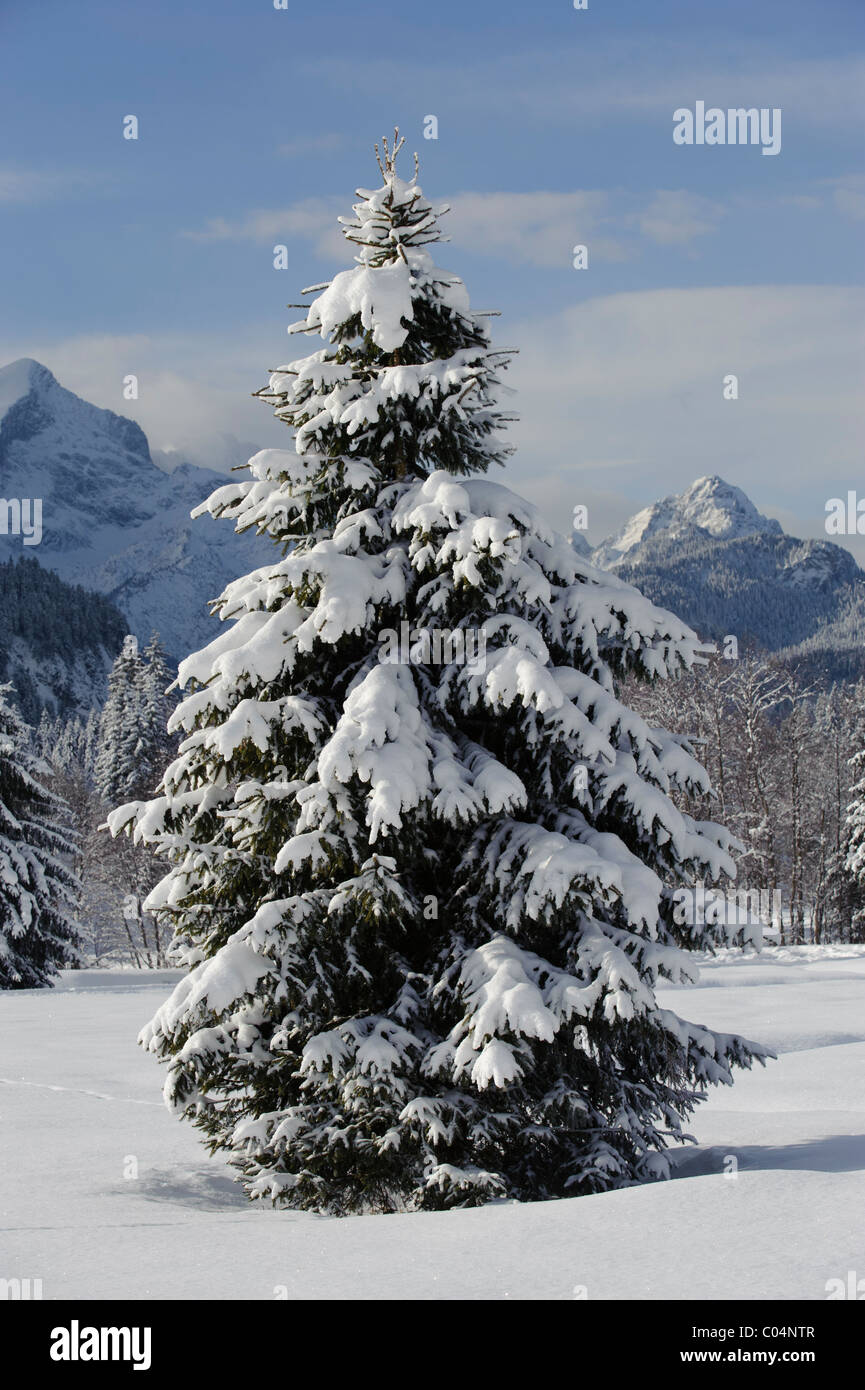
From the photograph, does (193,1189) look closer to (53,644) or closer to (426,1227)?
(426,1227)

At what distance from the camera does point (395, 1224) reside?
18.2 ft

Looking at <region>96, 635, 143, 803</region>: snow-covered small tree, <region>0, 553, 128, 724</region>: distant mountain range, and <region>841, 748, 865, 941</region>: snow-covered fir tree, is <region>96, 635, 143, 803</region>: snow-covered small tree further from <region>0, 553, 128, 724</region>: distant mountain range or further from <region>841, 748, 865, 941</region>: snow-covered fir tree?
<region>0, 553, 128, 724</region>: distant mountain range

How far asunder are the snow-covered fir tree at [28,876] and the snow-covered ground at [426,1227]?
15251mm

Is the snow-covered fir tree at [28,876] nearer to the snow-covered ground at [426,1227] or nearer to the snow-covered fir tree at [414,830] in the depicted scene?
the snow-covered ground at [426,1227]

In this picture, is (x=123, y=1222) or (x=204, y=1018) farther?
(x=204, y=1018)

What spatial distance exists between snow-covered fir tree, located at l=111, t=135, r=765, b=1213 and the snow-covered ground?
2.18 ft

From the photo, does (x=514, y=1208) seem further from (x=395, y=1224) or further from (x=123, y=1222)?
(x=123, y=1222)

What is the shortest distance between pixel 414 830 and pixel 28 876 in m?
20.5

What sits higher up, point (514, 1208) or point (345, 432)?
point (345, 432)

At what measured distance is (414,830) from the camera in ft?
21.7

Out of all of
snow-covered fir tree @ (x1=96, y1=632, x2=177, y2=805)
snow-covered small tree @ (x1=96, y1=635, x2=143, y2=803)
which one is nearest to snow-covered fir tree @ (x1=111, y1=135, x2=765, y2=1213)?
snow-covered fir tree @ (x1=96, y1=632, x2=177, y2=805)

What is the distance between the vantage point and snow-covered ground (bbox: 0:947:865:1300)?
14.2 ft
